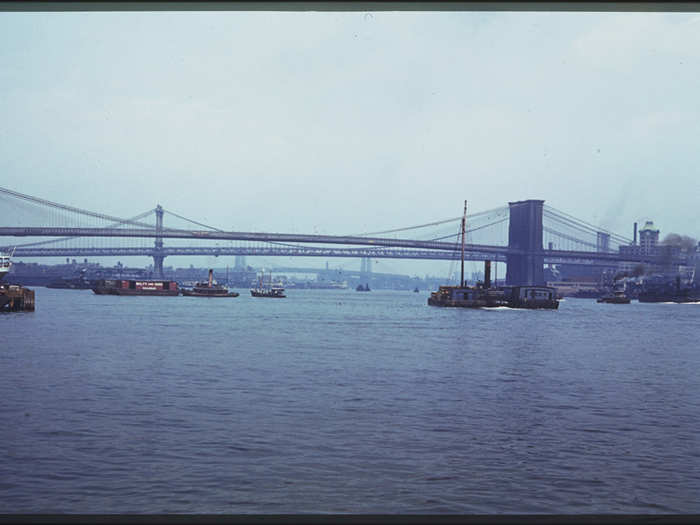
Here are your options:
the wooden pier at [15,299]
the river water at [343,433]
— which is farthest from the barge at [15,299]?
the river water at [343,433]

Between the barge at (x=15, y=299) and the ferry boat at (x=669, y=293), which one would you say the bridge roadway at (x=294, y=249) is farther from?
the barge at (x=15, y=299)

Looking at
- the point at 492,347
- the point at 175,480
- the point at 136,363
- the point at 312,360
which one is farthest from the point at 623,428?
the point at 492,347

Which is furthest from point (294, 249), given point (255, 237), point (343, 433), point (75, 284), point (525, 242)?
point (343, 433)

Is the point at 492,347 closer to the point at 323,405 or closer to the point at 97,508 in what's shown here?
the point at 323,405

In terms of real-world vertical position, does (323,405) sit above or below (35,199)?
below

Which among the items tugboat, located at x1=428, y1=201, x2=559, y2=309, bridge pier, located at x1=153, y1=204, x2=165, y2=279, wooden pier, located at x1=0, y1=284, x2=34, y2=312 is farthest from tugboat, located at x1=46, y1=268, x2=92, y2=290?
wooden pier, located at x1=0, y1=284, x2=34, y2=312

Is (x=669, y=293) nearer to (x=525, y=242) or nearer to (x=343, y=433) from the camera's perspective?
(x=525, y=242)
